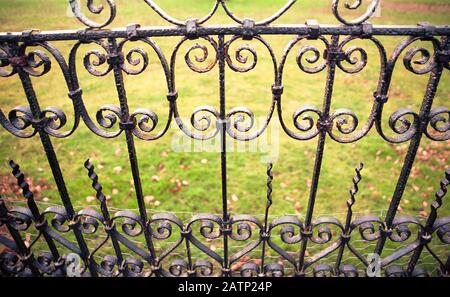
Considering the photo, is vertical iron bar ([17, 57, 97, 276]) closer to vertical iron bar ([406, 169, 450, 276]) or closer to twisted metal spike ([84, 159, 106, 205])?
twisted metal spike ([84, 159, 106, 205])

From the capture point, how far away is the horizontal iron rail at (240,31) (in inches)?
57.3

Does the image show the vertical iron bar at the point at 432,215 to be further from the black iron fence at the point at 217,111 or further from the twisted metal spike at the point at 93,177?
the twisted metal spike at the point at 93,177

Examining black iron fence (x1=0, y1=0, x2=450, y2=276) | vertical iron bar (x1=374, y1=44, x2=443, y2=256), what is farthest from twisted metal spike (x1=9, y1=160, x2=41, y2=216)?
vertical iron bar (x1=374, y1=44, x2=443, y2=256)

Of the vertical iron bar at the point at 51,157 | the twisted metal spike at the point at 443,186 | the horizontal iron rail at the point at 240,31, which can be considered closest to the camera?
the horizontal iron rail at the point at 240,31

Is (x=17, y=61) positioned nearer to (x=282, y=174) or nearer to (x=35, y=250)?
(x=35, y=250)

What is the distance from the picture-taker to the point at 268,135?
5383 millimetres

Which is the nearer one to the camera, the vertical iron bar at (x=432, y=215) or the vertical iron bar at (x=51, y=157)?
the vertical iron bar at (x=51, y=157)

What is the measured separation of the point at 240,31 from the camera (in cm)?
149

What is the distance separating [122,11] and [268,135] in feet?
24.8

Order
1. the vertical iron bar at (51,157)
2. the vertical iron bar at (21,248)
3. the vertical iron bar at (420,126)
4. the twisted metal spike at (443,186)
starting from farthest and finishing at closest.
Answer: the vertical iron bar at (21,248)
the twisted metal spike at (443,186)
the vertical iron bar at (51,157)
the vertical iron bar at (420,126)

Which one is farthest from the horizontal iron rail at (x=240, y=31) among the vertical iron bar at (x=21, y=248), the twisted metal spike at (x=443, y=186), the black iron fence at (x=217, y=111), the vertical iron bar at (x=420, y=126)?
the vertical iron bar at (x=21, y=248)

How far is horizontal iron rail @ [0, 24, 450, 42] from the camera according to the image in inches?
57.3

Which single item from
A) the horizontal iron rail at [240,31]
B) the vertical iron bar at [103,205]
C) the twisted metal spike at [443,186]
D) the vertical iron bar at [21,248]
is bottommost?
the vertical iron bar at [21,248]

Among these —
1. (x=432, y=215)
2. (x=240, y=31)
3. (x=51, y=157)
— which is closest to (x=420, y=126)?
(x=432, y=215)
